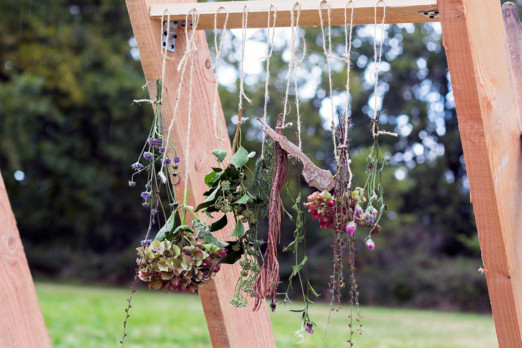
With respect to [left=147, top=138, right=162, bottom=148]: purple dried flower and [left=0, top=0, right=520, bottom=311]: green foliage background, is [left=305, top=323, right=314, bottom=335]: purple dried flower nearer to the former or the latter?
[left=147, top=138, right=162, bottom=148]: purple dried flower

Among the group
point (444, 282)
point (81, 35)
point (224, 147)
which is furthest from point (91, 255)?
point (224, 147)

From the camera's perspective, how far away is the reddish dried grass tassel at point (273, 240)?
1217 mm

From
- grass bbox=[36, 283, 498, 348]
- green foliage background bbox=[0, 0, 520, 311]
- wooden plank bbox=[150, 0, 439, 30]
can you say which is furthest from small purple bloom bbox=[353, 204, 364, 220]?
green foliage background bbox=[0, 0, 520, 311]

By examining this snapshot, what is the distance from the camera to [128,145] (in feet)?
35.8

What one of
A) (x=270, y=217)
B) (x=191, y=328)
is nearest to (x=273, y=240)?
(x=270, y=217)

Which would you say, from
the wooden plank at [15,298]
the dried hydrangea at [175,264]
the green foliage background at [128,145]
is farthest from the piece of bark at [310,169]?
the green foliage background at [128,145]

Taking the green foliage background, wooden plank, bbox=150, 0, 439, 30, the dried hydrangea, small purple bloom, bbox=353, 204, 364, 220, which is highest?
the green foliage background

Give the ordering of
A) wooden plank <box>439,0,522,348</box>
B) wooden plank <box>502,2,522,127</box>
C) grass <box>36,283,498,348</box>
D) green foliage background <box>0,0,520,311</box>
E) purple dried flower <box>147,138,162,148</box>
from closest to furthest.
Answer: wooden plank <box>439,0,522,348</box> < wooden plank <box>502,2,522,127</box> < purple dried flower <box>147,138,162,148</box> < grass <box>36,283,498,348</box> < green foliage background <box>0,0,520,311</box>

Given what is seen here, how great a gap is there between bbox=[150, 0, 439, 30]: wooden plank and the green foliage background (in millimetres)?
7208

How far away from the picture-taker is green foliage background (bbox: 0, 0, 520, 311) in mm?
9422

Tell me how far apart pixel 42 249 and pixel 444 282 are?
8.14m

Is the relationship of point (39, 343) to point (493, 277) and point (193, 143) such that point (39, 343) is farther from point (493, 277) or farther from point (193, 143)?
point (493, 277)

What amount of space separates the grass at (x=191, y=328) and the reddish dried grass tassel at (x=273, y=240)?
126 inches

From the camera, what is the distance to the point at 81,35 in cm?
984
